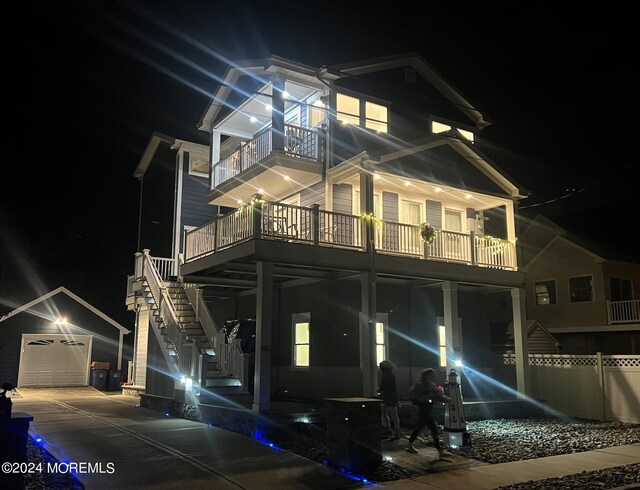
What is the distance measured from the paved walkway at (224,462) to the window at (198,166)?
1133 cm

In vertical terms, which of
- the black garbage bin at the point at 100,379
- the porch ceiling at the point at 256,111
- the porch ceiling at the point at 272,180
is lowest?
the black garbage bin at the point at 100,379

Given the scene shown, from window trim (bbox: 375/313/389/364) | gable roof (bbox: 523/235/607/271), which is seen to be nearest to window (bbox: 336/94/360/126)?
window trim (bbox: 375/313/389/364)

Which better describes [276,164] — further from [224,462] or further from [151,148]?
[151,148]

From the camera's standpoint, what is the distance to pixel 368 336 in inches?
560

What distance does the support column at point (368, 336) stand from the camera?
1394 centimetres

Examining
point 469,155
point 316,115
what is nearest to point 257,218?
point 316,115

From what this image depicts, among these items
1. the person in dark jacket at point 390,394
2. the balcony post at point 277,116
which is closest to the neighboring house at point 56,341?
the balcony post at point 277,116

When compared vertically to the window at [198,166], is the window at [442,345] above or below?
below

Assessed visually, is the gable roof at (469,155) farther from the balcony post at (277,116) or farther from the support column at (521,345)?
the support column at (521,345)

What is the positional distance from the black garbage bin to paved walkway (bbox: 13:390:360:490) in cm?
987

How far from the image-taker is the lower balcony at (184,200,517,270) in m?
13.4

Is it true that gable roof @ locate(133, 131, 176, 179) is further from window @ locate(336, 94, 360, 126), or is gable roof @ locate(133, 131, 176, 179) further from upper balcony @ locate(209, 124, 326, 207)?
window @ locate(336, 94, 360, 126)

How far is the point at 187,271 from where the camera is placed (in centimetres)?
1591

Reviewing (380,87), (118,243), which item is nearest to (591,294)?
(380,87)
